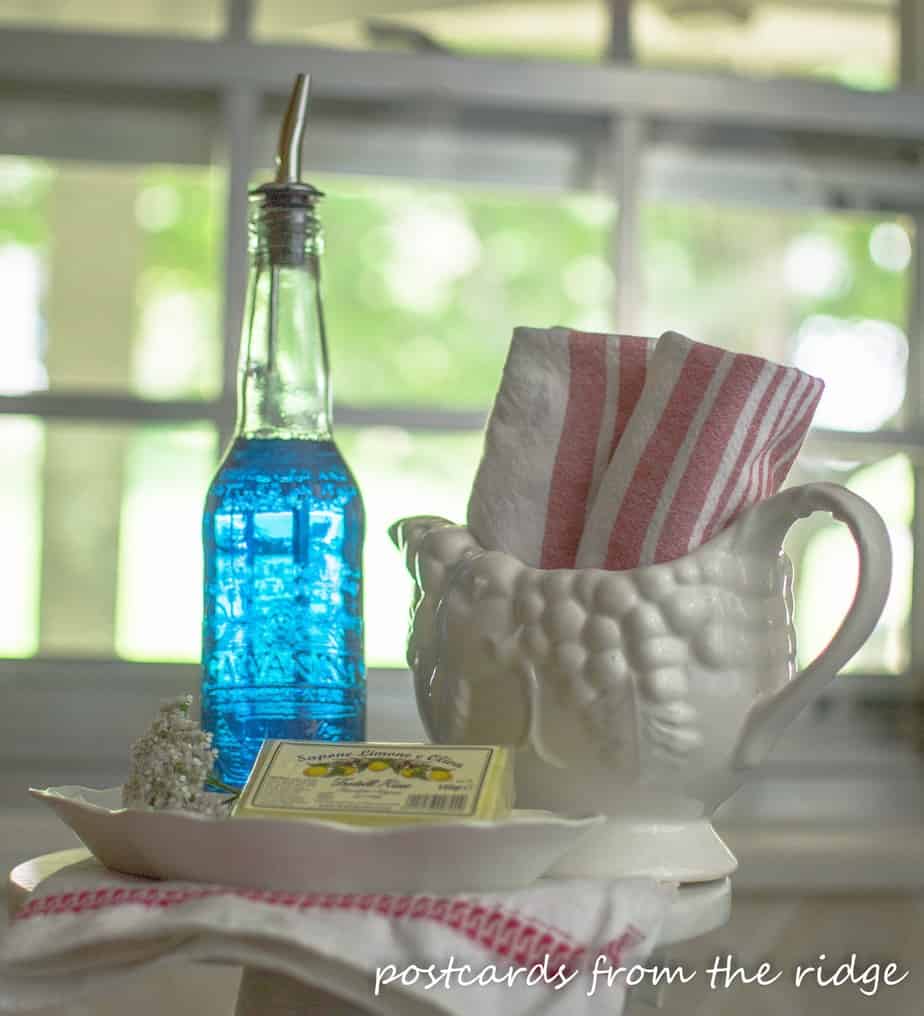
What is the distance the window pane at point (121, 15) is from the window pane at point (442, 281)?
22 centimetres

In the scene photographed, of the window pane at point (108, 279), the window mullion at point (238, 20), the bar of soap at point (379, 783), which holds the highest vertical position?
the window mullion at point (238, 20)

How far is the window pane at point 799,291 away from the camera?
1.53 meters

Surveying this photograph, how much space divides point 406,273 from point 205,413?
272 millimetres

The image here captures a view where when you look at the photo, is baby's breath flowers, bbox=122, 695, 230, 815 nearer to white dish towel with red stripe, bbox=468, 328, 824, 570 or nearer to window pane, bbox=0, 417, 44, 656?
white dish towel with red stripe, bbox=468, 328, 824, 570

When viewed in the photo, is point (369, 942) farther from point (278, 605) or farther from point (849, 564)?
point (849, 564)

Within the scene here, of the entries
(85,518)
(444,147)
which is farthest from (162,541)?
(444,147)

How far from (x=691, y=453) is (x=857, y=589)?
0.10 m

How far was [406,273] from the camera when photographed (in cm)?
152

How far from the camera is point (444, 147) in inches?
59.7

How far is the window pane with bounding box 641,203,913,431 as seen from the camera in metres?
1.53

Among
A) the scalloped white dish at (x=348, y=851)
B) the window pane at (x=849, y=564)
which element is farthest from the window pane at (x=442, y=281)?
the scalloped white dish at (x=348, y=851)

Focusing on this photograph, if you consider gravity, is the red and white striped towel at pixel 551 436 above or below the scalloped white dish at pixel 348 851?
above

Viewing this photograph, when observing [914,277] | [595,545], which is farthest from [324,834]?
[914,277]

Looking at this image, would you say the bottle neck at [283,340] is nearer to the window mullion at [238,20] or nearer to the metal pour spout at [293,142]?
the metal pour spout at [293,142]
